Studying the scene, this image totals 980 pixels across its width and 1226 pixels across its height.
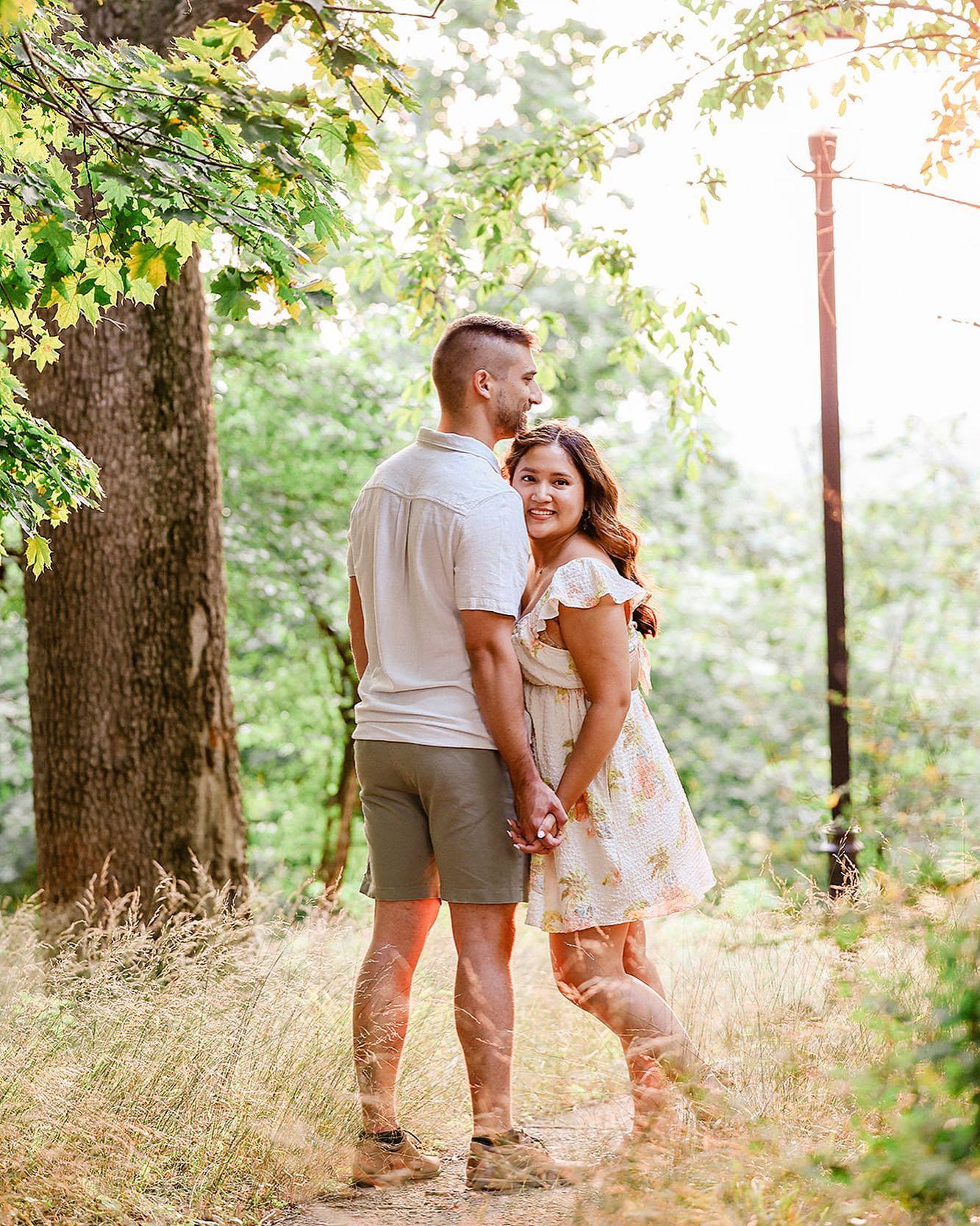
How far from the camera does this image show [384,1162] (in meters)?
3.32

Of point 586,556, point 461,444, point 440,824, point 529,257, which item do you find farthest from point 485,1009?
point 529,257

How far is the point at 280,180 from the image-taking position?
3.12m

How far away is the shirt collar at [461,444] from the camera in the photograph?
3404 millimetres

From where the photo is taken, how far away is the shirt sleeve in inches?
127

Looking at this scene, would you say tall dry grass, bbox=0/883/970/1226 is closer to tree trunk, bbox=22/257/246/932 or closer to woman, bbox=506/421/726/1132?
woman, bbox=506/421/726/1132

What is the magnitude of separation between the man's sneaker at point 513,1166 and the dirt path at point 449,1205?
4 cm

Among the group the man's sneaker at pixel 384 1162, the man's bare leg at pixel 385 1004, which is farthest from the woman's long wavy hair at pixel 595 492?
the man's sneaker at pixel 384 1162

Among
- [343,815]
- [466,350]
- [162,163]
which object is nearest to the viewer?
[162,163]

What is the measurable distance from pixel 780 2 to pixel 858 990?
4067 mm

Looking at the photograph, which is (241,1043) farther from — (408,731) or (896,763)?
(896,763)

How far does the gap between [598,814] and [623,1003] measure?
1.61 feet

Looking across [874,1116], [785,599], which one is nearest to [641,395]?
[785,599]

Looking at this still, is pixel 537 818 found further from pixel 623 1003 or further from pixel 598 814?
pixel 623 1003

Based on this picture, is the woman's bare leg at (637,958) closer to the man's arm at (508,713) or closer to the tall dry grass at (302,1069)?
the tall dry grass at (302,1069)
